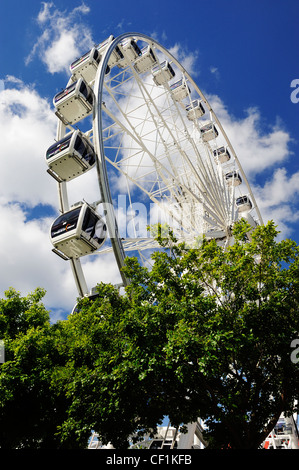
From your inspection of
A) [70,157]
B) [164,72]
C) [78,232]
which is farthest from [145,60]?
[78,232]

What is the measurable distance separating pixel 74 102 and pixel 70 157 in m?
3.74

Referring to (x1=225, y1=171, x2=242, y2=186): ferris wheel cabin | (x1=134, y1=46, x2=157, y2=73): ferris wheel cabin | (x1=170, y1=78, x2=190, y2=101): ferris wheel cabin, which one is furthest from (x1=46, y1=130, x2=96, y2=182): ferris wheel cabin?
(x1=225, y1=171, x2=242, y2=186): ferris wheel cabin

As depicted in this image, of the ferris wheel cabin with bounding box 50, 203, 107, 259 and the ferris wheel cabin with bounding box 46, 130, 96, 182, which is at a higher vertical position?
the ferris wheel cabin with bounding box 46, 130, 96, 182

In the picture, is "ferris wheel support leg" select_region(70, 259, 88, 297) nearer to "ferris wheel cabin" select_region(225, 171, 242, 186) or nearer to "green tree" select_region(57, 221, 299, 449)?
"green tree" select_region(57, 221, 299, 449)

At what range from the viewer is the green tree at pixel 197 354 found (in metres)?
9.45

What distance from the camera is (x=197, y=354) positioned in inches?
357

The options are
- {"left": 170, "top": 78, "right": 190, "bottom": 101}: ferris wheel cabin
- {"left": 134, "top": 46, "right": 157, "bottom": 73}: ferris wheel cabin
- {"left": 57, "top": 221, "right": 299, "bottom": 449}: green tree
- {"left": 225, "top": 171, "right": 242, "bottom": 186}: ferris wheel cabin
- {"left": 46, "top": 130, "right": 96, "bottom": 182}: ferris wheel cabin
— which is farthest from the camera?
{"left": 225, "top": 171, "right": 242, "bottom": 186}: ferris wheel cabin

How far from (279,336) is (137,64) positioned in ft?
74.0

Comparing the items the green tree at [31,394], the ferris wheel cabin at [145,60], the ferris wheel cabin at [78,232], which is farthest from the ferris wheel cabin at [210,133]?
the green tree at [31,394]

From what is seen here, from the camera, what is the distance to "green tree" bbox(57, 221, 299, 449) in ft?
31.0

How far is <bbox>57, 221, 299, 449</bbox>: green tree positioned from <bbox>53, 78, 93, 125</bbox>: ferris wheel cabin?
11.3 meters

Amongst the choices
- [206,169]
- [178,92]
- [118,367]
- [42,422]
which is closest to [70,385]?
[118,367]

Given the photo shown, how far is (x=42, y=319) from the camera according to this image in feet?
52.5

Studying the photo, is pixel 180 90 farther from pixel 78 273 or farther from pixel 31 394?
pixel 31 394
